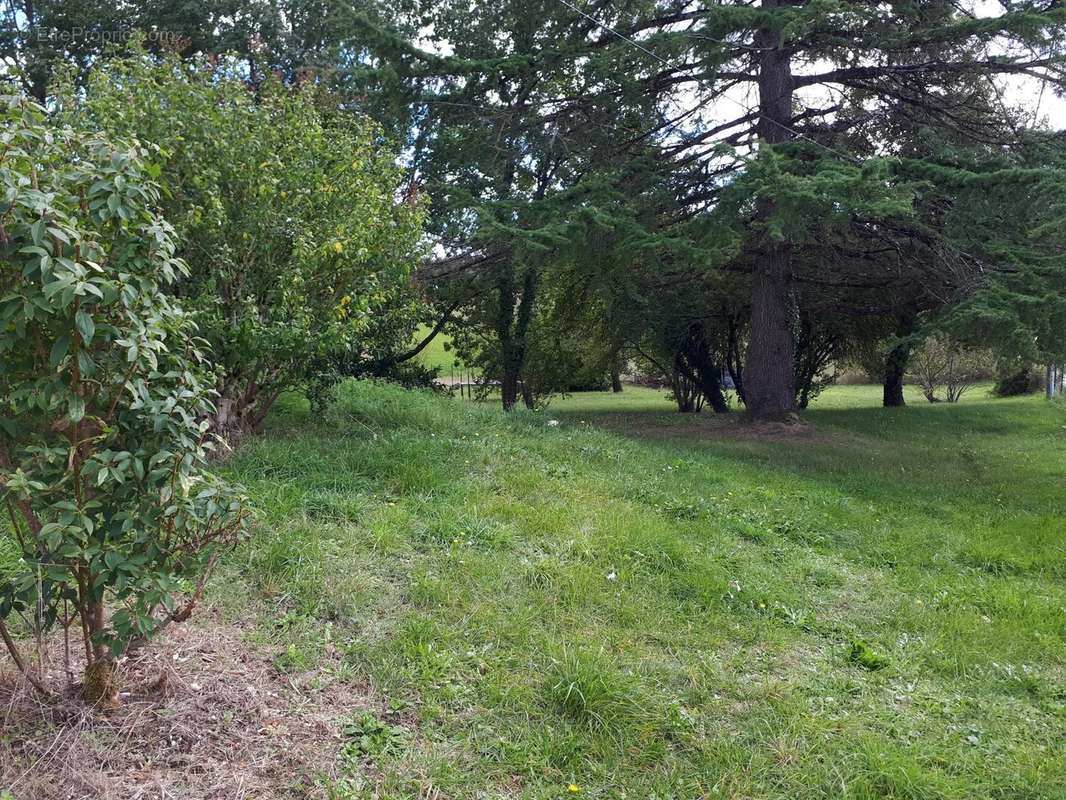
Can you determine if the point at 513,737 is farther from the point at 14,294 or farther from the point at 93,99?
the point at 93,99

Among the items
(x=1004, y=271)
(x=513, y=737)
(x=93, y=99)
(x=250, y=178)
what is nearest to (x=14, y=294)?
(x=513, y=737)

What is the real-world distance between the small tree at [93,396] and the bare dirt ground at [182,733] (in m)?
0.22

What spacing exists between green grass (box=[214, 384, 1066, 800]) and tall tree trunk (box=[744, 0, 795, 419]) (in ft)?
15.2

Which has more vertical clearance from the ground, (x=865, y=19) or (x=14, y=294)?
(x=865, y=19)

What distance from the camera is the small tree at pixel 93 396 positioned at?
2170 mm

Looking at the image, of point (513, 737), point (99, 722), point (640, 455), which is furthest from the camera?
point (640, 455)

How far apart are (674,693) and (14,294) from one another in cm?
279

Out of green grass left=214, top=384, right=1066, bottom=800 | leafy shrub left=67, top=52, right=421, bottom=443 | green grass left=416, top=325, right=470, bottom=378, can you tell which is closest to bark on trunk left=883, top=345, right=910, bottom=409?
green grass left=416, top=325, right=470, bottom=378

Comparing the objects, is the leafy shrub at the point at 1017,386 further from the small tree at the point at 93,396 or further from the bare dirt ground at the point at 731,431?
the small tree at the point at 93,396

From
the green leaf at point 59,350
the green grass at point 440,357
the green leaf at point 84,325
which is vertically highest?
the green grass at point 440,357

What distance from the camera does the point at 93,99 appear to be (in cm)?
546

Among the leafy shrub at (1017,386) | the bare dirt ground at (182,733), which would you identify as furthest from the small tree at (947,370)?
the bare dirt ground at (182,733)

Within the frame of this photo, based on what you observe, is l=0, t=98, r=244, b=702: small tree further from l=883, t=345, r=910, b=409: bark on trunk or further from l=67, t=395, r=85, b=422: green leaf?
l=883, t=345, r=910, b=409: bark on trunk

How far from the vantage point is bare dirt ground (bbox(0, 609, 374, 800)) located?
2.36 meters
